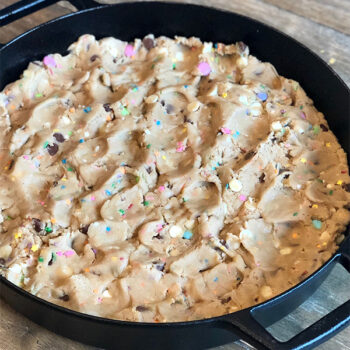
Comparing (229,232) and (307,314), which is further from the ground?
(229,232)

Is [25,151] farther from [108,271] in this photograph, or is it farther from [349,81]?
[349,81]

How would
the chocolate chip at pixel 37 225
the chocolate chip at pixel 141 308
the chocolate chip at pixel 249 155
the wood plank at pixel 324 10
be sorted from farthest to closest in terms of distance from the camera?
the wood plank at pixel 324 10
the chocolate chip at pixel 249 155
the chocolate chip at pixel 37 225
the chocolate chip at pixel 141 308

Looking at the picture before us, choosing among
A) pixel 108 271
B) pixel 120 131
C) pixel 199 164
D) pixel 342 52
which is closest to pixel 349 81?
pixel 342 52

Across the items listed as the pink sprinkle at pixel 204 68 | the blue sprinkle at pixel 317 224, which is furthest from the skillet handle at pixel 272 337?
the pink sprinkle at pixel 204 68

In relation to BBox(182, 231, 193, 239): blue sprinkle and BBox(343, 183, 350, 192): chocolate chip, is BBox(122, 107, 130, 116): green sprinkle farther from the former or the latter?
BBox(343, 183, 350, 192): chocolate chip

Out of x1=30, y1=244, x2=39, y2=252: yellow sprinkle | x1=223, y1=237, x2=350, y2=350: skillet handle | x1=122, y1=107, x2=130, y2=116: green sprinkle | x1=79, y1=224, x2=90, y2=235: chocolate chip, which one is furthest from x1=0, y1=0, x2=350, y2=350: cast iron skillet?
x1=122, y1=107, x2=130, y2=116: green sprinkle

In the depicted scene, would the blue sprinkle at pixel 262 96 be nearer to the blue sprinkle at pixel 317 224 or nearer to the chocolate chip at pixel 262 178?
the chocolate chip at pixel 262 178
